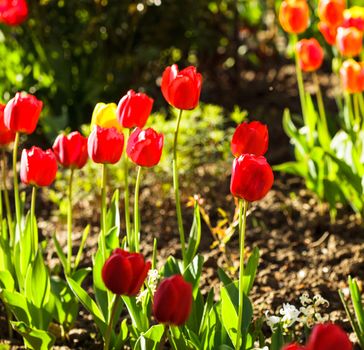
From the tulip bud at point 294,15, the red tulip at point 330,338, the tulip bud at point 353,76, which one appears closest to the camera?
the red tulip at point 330,338

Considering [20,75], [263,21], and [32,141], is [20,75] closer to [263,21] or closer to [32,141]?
[32,141]

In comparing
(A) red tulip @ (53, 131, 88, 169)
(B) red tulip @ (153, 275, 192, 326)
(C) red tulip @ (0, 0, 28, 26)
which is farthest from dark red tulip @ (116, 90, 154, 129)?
(C) red tulip @ (0, 0, 28, 26)

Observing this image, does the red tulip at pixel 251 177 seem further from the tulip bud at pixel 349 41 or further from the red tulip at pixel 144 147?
the tulip bud at pixel 349 41

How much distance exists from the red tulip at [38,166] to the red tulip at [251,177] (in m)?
0.61

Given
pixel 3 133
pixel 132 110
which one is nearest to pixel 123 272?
pixel 132 110

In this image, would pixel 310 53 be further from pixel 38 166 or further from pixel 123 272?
pixel 123 272

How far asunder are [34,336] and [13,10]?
1581 mm

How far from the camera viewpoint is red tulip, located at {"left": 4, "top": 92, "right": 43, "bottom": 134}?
2373mm

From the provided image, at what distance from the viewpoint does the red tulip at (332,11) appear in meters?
3.31

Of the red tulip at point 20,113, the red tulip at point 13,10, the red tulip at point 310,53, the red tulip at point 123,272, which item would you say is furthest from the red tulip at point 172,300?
the red tulip at point 13,10

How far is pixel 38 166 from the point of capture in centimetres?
234

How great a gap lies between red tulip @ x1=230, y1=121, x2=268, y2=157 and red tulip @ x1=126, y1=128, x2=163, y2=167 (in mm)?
196

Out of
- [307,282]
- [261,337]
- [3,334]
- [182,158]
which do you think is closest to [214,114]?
[182,158]

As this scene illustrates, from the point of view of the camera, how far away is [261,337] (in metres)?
2.32
